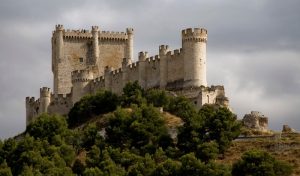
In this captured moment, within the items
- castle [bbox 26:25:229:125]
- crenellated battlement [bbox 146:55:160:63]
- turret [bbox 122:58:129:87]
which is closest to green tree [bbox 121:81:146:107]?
castle [bbox 26:25:229:125]

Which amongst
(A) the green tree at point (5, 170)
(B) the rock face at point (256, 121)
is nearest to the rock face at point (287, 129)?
(B) the rock face at point (256, 121)

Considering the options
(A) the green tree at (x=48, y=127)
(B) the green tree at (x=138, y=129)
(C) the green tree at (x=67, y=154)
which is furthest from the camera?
(A) the green tree at (x=48, y=127)

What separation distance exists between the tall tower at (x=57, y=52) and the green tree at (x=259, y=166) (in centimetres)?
3658

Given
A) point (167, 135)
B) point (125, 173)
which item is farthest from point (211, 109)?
point (125, 173)

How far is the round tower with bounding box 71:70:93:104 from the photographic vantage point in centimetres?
12606

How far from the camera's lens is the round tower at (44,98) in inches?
5027

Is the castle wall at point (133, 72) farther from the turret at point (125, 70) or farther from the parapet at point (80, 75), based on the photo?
the parapet at point (80, 75)

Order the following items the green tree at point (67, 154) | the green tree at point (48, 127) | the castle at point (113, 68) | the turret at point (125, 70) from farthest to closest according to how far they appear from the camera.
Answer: the turret at point (125, 70)
the castle at point (113, 68)
the green tree at point (48, 127)
the green tree at point (67, 154)

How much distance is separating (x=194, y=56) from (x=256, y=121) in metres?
7.82

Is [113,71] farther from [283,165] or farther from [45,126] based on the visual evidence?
[283,165]

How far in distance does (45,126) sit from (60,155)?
873 cm

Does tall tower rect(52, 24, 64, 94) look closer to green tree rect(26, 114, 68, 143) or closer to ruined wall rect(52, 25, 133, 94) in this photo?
ruined wall rect(52, 25, 133, 94)

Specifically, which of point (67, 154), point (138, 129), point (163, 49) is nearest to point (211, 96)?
point (163, 49)

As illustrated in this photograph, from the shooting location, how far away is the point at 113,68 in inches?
5002
